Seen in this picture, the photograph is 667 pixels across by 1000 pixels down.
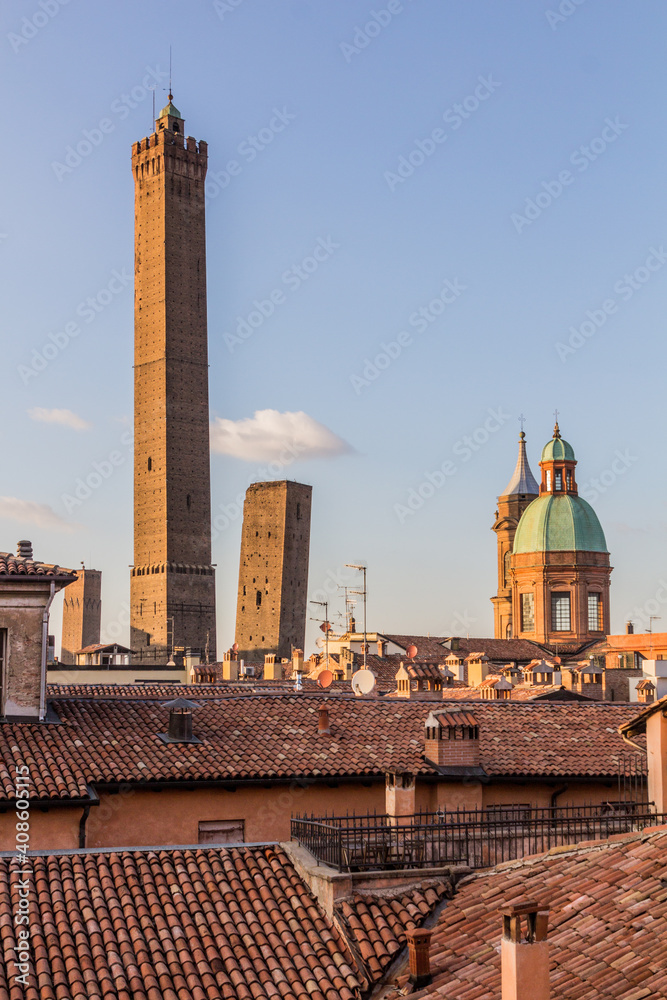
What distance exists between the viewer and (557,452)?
6712 centimetres

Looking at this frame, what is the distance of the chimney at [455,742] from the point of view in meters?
15.5

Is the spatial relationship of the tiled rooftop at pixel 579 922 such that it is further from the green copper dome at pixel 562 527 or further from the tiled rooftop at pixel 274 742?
the green copper dome at pixel 562 527

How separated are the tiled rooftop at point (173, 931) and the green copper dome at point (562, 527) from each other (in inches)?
2177

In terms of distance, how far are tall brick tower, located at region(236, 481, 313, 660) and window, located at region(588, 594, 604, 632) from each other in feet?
71.7

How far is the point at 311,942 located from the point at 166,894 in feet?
4.22

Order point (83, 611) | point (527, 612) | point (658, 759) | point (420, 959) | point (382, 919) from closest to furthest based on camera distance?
1. point (420, 959)
2. point (382, 919)
3. point (658, 759)
4. point (527, 612)
5. point (83, 611)

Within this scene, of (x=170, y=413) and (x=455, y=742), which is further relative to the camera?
(x=170, y=413)

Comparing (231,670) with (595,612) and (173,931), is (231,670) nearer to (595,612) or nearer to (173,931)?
(595,612)

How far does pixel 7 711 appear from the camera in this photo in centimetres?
1466

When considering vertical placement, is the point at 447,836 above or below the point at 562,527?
below

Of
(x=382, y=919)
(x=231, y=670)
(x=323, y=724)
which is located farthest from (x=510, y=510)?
(x=382, y=919)

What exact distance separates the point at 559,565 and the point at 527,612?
3.74 meters

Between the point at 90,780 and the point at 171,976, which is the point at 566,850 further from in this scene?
the point at 90,780

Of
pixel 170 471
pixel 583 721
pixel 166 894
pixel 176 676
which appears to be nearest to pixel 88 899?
pixel 166 894
